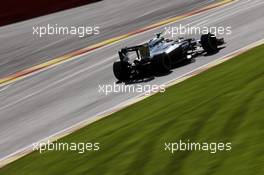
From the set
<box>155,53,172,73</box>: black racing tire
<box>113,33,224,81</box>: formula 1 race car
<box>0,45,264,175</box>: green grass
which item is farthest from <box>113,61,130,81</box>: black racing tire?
<box>0,45,264,175</box>: green grass

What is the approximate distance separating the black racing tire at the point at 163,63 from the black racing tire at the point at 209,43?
1.28 m

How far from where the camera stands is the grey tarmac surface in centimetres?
2345

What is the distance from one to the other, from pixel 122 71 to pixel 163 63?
1178 millimetres

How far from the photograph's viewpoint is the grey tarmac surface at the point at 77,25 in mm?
23453

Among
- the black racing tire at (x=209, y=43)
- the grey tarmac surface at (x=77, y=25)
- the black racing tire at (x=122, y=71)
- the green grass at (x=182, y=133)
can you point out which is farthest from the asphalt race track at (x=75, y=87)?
the green grass at (x=182, y=133)

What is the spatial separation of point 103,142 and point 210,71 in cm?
445

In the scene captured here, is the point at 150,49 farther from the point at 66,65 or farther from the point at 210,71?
the point at 66,65

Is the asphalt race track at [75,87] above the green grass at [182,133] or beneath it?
beneath

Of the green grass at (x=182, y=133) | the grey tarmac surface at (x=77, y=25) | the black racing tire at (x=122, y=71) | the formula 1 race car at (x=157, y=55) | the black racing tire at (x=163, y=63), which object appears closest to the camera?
the green grass at (x=182, y=133)

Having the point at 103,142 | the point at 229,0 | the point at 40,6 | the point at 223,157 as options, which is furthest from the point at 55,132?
the point at 40,6

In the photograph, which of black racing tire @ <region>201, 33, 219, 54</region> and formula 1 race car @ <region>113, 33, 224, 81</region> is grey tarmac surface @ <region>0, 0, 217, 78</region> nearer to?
formula 1 race car @ <region>113, 33, 224, 81</region>

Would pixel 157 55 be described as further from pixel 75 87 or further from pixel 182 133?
pixel 182 133

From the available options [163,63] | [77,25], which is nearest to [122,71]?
[163,63]

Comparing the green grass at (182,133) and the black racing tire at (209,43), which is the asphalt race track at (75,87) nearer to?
the black racing tire at (209,43)
